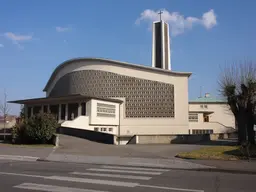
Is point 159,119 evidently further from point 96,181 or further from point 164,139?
point 96,181

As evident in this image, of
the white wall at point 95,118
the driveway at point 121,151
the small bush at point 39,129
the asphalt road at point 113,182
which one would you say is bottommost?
the asphalt road at point 113,182

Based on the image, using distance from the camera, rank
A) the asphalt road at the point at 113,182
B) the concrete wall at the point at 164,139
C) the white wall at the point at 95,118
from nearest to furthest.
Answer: the asphalt road at the point at 113,182 < the concrete wall at the point at 164,139 < the white wall at the point at 95,118

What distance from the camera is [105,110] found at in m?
47.8

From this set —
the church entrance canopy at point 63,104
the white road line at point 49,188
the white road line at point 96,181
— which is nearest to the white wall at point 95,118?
the church entrance canopy at point 63,104

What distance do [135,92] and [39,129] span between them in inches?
1217

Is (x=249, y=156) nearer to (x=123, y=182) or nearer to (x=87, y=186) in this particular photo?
(x=123, y=182)

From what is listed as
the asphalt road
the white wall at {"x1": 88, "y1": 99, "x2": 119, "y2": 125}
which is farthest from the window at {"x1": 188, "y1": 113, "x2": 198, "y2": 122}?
the asphalt road

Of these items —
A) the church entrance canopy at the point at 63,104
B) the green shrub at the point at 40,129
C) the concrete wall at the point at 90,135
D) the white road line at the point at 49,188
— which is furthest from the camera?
the church entrance canopy at the point at 63,104

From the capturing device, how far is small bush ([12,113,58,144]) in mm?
22984

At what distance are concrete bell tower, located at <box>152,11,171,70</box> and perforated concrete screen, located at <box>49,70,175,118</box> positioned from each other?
1449 centimetres

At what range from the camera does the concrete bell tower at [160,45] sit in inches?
2603

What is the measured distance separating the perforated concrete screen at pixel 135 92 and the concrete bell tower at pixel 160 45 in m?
14.5

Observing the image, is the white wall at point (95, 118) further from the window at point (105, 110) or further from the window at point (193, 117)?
the window at point (193, 117)

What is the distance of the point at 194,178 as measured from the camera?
907 centimetres
